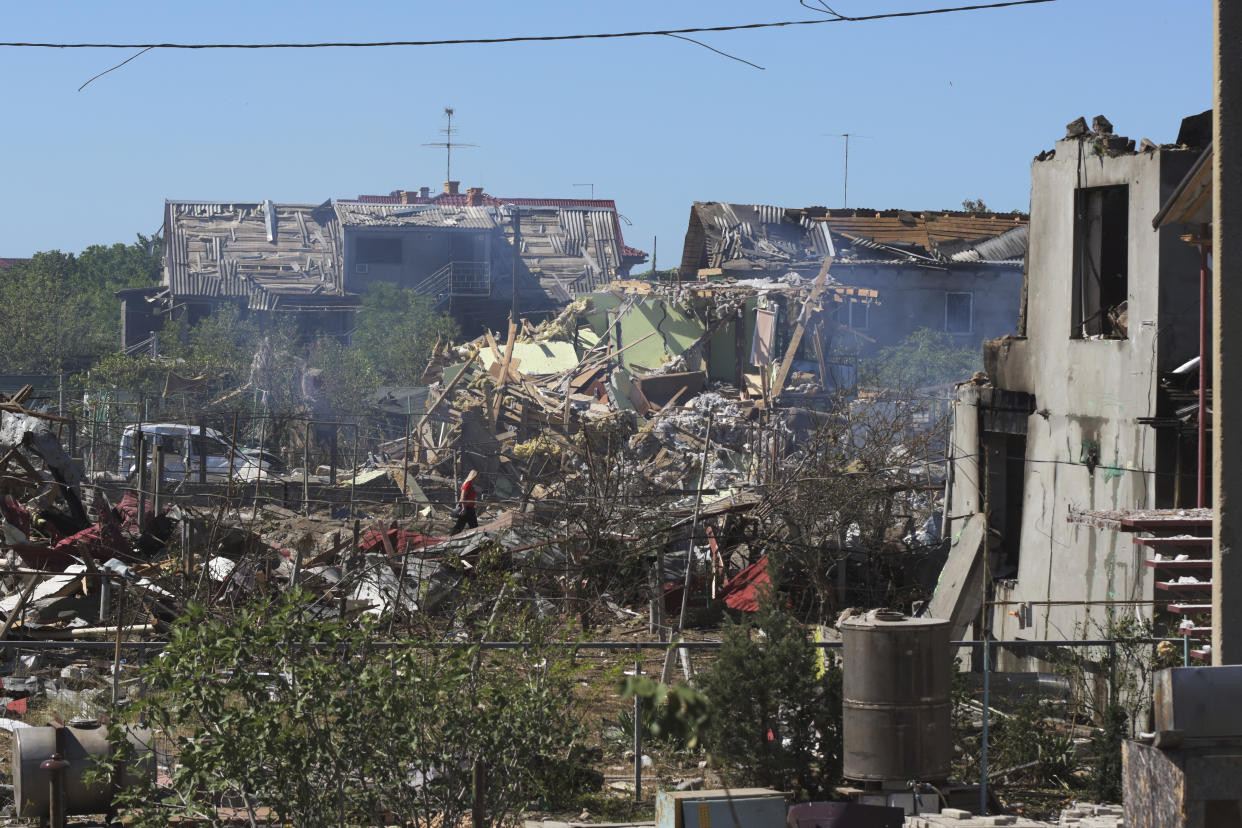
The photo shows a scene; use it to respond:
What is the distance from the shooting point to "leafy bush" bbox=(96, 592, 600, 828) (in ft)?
21.2

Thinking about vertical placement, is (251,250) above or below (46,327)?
above

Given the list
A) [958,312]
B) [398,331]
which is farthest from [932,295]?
[398,331]

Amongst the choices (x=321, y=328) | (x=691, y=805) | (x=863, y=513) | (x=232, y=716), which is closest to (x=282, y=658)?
(x=232, y=716)

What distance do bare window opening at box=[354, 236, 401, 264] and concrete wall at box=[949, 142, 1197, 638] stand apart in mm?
36946

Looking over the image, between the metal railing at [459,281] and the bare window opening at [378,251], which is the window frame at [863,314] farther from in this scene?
the bare window opening at [378,251]

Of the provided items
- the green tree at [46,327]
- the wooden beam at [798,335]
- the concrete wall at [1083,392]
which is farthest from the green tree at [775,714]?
the green tree at [46,327]

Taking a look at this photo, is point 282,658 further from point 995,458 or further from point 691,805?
point 995,458

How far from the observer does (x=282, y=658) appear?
680 centimetres

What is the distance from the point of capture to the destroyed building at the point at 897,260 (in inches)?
1367

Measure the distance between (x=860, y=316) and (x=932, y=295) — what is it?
262cm

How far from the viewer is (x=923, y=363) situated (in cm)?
3011

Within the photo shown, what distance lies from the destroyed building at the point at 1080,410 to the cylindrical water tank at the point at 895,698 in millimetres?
2196

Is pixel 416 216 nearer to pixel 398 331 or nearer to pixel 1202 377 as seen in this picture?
pixel 398 331

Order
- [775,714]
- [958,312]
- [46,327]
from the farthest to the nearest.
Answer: [46,327]
[958,312]
[775,714]
